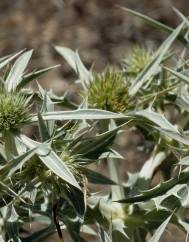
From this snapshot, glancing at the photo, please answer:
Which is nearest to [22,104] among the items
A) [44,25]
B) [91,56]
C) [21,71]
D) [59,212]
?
[21,71]

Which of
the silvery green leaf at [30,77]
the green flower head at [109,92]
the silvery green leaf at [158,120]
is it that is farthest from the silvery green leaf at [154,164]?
the silvery green leaf at [30,77]

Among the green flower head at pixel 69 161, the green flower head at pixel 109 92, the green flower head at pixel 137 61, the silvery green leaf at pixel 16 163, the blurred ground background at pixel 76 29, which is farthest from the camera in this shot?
the blurred ground background at pixel 76 29

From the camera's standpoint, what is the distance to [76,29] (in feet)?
18.0

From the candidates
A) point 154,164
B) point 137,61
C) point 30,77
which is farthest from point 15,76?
point 137,61

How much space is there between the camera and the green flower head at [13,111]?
126 centimetres

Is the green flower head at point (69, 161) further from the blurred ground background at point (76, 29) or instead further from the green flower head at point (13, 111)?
the blurred ground background at point (76, 29)

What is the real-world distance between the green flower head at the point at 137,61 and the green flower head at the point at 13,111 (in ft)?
1.52

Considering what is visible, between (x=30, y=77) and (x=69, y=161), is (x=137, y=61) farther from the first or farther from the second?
(x=69, y=161)

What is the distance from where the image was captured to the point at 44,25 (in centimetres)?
552

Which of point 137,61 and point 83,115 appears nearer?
point 83,115

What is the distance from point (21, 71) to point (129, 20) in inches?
164

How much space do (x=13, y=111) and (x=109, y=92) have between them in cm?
30

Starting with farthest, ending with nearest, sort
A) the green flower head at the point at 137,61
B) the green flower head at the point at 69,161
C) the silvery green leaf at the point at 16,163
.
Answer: the green flower head at the point at 137,61
the green flower head at the point at 69,161
the silvery green leaf at the point at 16,163

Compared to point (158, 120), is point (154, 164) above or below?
below
